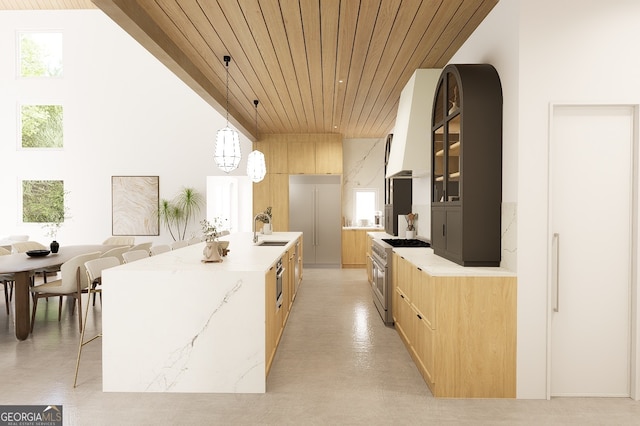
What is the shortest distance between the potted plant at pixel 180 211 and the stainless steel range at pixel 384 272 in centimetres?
506

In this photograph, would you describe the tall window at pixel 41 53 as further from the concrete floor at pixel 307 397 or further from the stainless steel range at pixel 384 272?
the stainless steel range at pixel 384 272

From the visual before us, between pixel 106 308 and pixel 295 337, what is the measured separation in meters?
1.91

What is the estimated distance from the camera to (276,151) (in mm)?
8953

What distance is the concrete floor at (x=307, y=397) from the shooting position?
2.61m

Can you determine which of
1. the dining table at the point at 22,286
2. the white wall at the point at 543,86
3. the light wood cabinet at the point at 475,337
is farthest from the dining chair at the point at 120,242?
the white wall at the point at 543,86

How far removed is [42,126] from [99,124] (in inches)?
51.3

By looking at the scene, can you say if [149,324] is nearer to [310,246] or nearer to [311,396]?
[311,396]

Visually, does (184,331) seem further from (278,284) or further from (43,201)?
(43,201)

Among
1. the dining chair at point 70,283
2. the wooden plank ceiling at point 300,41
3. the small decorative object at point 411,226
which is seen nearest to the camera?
the wooden plank ceiling at point 300,41

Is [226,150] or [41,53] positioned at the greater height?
[41,53]

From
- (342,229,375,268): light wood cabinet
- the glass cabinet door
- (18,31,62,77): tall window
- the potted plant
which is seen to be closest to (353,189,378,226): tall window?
(342,229,375,268): light wood cabinet

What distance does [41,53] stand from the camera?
30.9 ft

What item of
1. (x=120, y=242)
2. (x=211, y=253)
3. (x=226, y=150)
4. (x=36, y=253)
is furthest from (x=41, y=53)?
(x=211, y=253)

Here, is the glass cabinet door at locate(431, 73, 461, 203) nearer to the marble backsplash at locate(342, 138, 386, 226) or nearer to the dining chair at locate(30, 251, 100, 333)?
the dining chair at locate(30, 251, 100, 333)
